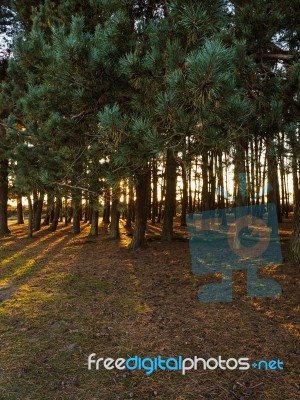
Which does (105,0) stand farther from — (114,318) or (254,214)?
(254,214)

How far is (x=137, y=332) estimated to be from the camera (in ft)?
14.4

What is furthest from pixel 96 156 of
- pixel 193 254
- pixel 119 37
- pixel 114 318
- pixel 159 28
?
pixel 193 254

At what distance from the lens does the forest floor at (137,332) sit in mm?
3129

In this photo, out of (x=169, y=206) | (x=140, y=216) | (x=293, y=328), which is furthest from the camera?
(x=169, y=206)

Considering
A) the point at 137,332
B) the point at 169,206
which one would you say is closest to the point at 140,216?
A: the point at 169,206

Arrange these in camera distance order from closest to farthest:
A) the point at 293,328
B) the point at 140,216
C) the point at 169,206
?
the point at 293,328 → the point at 140,216 → the point at 169,206

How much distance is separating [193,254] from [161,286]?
11.2ft

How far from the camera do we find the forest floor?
10.3 feet

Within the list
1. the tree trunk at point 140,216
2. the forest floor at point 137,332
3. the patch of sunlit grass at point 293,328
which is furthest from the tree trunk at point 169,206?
the patch of sunlit grass at point 293,328

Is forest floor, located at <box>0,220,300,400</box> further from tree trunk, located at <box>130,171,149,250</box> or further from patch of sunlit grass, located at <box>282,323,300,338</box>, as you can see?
tree trunk, located at <box>130,171,149,250</box>

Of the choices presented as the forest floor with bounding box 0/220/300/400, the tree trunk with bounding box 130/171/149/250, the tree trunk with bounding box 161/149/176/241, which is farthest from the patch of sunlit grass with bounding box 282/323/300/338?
the tree trunk with bounding box 161/149/176/241

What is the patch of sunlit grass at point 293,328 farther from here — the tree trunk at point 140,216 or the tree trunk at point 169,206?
the tree trunk at point 169,206

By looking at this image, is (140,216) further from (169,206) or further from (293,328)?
(293,328)

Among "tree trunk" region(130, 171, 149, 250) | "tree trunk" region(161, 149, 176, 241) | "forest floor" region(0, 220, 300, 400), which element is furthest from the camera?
"tree trunk" region(161, 149, 176, 241)
